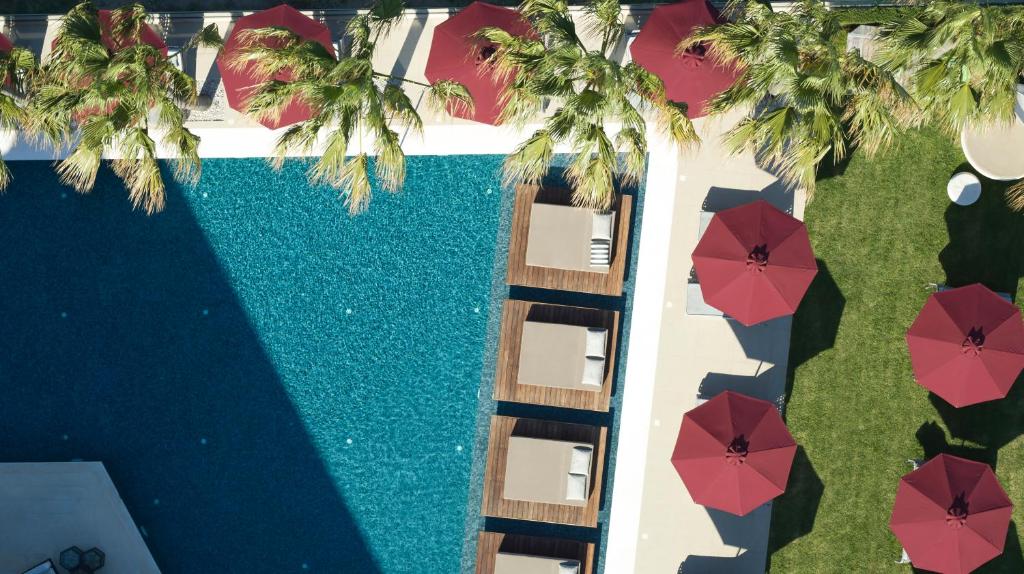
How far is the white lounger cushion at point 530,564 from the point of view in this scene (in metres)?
13.9

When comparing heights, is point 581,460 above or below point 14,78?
below

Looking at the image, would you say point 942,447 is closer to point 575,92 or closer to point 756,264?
point 756,264

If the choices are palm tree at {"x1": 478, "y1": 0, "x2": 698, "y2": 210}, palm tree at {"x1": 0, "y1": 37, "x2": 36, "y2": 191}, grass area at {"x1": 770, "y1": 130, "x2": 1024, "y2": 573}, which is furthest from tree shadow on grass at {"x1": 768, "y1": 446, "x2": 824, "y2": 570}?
palm tree at {"x1": 0, "y1": 37, "x2": 36, "y2": 191}

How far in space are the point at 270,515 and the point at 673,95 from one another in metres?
12.4

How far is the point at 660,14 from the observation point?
12.9 meters

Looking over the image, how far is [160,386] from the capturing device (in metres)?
14.7

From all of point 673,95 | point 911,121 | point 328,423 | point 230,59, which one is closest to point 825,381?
point 911,121

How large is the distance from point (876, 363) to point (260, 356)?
533 inches

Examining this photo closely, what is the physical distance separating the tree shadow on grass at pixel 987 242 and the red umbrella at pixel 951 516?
4023mm

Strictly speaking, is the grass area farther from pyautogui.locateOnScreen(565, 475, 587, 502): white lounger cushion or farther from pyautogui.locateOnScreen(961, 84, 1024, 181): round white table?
pyautogui.locateOnScreen(565, 475, 587, 502): white lounger cushion

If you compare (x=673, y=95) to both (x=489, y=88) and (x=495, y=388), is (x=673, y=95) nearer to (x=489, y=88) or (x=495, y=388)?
(x=489, y=88)

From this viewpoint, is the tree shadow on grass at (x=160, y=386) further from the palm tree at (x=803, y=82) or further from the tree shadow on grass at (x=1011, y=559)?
the tree shadow on grass at (x=1011, y=559)

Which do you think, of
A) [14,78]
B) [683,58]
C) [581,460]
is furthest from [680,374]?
[14,78]

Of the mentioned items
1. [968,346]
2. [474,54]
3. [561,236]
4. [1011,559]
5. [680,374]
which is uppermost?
[474,54]
